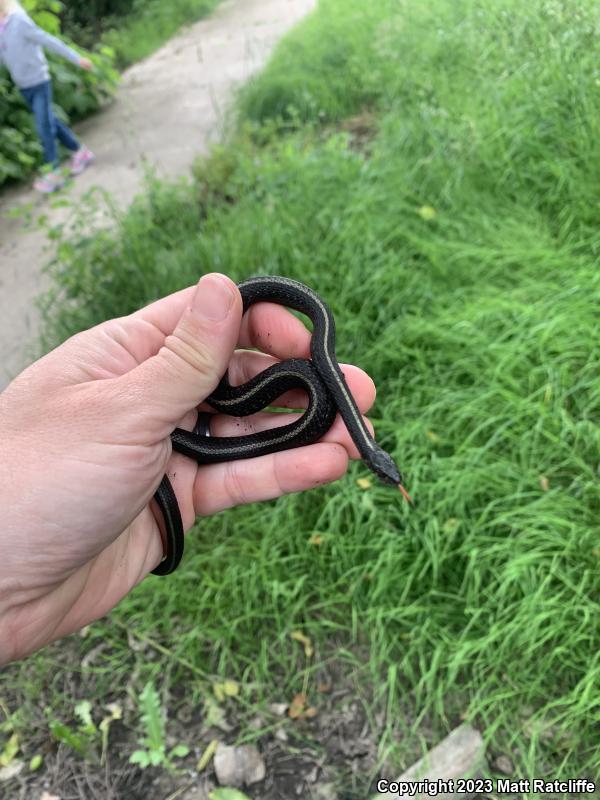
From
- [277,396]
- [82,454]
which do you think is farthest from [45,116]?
[82,454]

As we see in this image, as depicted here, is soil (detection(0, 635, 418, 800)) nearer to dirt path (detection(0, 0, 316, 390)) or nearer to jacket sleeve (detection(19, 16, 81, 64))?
dirt path (detection(0, 0, 316, 390))

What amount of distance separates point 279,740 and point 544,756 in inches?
43.8

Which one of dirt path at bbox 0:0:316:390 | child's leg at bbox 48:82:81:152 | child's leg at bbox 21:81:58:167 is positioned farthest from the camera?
child's leg at bbox 48:82:81:152

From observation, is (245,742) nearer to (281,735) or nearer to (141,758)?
(281,735)

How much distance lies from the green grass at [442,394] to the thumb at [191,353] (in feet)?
4.36

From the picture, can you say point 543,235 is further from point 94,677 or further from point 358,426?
point 94,677

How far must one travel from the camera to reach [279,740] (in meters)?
2.66

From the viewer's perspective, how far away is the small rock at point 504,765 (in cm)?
240

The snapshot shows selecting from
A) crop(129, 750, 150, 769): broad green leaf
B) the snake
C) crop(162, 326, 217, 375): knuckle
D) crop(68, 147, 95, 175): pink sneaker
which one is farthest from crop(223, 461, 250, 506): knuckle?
crop(68, 147, 95, 175): pink sneaker

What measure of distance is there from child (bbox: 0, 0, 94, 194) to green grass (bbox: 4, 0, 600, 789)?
8.81ft

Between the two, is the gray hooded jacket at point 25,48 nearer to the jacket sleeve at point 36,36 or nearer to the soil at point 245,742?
the jacket sleeve at point 36,36

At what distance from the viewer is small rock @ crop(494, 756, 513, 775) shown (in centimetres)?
240

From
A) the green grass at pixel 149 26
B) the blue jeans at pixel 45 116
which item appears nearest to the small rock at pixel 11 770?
the blue jeans at pixel 45 116

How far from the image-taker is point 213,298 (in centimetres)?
196
